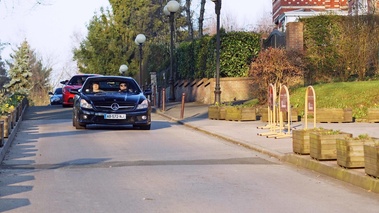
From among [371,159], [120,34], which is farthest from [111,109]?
[120,34]

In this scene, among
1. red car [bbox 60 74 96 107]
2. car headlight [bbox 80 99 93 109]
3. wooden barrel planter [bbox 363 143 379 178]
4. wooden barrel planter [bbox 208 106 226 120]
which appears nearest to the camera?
wooden barrel planter [bbox 363 143 379 178]

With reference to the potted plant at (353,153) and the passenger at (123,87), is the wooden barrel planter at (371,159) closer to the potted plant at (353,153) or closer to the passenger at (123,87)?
the potted plant at (353,153)

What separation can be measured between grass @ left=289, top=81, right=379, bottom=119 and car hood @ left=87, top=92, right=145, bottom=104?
547 cm

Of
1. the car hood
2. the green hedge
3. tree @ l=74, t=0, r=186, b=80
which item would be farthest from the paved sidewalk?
tree @ l=74, t=0, r=186, b=80

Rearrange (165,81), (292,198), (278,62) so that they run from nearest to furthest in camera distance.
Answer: (292,198), (278,62), (165,81)

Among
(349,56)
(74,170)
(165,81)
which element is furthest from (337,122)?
(165,81)

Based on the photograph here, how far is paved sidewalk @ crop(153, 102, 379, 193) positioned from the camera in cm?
1080

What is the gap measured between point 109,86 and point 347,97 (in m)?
7.98

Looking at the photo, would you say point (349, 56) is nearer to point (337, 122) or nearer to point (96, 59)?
point (337, 122)

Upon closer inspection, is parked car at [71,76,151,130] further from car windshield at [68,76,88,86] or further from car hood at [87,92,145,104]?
car windshield at [68,76,88,86]

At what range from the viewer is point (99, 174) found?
11859 millimetres

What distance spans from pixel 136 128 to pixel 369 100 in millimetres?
7585

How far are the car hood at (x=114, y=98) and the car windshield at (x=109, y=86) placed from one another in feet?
2.42

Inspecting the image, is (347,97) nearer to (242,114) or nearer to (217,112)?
(242,114)
